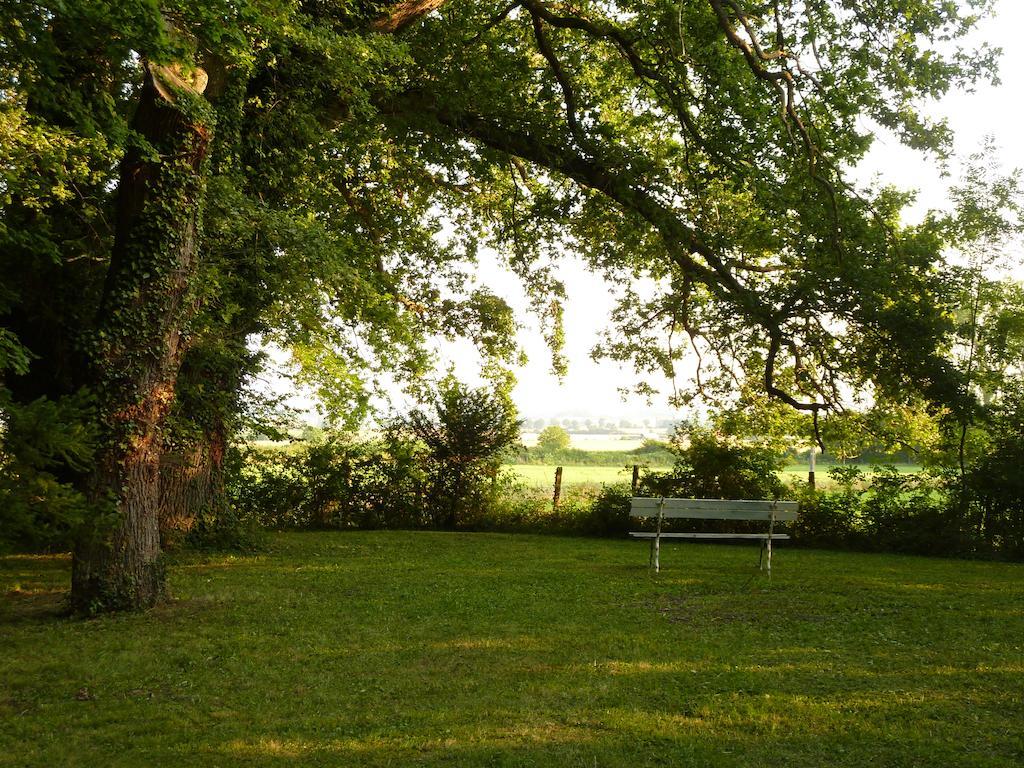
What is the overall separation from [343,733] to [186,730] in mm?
923

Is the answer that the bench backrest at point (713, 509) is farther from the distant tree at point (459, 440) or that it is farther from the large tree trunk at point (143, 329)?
the distant tree at point (459, 440)

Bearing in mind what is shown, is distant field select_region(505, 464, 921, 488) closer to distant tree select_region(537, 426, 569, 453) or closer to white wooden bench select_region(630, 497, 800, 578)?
distant tree select_region(537, 426, 569, 453)

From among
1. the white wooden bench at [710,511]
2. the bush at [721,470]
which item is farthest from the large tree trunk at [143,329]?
the bush at [721,470]

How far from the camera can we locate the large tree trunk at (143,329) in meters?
7.48

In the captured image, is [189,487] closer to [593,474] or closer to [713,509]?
[713,509]

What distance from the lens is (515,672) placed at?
5641 millimetres

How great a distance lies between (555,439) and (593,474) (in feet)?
17.6

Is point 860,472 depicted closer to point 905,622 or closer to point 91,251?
point 905,622

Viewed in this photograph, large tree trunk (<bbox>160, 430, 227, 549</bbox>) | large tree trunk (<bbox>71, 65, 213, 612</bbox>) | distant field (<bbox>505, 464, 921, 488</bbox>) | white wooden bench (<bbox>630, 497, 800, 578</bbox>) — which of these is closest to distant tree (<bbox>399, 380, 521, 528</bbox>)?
distant field (<bbox>505, 464, 921, 488</bbox>)

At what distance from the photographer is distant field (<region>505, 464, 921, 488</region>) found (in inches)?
635

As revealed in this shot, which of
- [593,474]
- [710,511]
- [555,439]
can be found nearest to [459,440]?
[593,474]

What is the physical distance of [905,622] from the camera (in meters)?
7.42

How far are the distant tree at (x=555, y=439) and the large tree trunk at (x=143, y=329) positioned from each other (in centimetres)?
1549

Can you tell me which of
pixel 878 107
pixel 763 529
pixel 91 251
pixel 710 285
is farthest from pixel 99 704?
pixel 763 529
